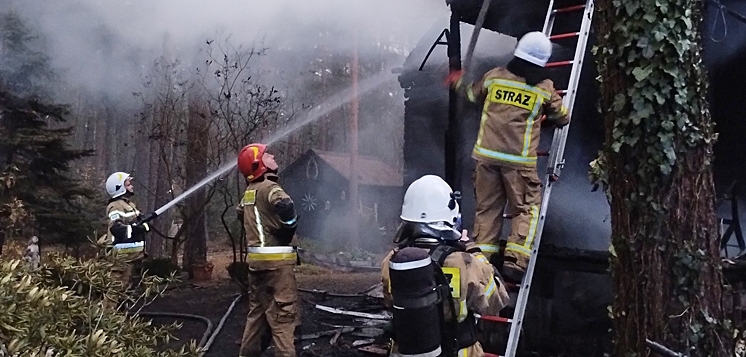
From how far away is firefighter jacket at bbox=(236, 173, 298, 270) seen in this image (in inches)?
205

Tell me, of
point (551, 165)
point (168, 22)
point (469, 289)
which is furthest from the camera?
point (168, 22)

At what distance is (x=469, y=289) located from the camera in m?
3.03

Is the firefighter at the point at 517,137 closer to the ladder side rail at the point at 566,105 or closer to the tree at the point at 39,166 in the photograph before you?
the ladder side rail at the point at 566,105

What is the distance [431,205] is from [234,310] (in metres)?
5.37

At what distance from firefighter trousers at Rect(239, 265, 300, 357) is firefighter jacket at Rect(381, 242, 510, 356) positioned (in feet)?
7.19

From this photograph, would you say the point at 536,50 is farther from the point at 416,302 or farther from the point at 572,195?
the point at 572,195

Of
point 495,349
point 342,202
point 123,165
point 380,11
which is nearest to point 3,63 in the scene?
point 380,11

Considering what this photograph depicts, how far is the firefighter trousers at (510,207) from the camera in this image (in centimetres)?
429

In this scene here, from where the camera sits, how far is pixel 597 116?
6473 mm

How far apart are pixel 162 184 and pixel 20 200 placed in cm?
422

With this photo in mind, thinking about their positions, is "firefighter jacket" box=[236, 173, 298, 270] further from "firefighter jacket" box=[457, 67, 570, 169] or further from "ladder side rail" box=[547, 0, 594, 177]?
"ladder side rail" box=[547, 0, 594, 177]

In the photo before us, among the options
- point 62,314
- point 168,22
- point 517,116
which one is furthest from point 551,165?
point 168,22

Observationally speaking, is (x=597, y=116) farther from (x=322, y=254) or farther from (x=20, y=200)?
(x=322, y=254)

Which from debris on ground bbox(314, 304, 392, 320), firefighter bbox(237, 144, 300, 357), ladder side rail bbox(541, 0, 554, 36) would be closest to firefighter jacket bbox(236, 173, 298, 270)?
firefighter bbox(237, 144, 300, 357)
